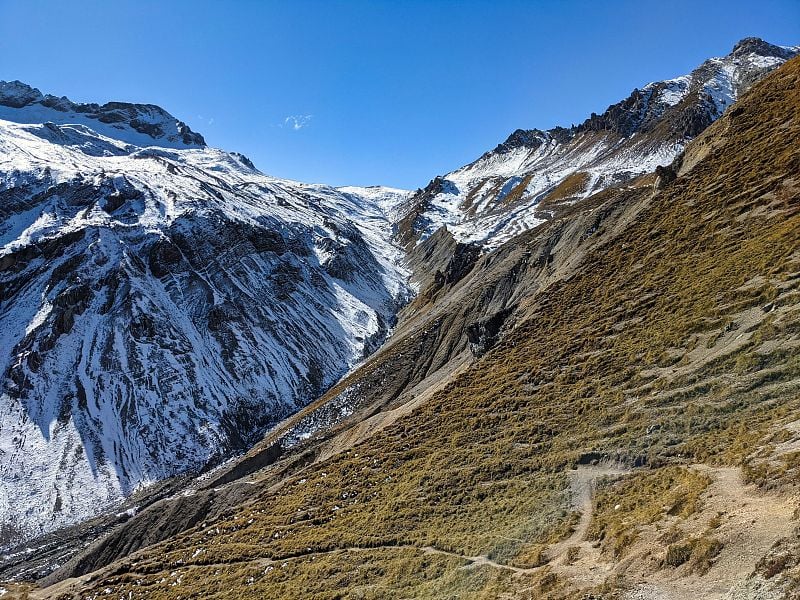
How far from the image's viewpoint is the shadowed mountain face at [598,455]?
1445cm

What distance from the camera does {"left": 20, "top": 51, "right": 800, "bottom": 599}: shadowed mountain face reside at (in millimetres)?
14445

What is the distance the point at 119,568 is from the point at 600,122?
21402 cm

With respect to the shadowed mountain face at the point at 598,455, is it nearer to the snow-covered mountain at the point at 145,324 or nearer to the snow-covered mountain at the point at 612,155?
the snow-covered mountain at the point at 145,324

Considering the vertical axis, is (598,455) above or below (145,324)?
below

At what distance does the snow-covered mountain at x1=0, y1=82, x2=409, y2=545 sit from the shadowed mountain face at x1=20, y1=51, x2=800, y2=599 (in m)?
26.0

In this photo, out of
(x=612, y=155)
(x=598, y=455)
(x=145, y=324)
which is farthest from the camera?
(x=612, y=155)

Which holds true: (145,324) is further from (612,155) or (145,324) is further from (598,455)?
(612,155)

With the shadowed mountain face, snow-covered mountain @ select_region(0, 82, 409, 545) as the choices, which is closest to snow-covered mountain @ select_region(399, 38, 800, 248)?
snow-covered mountain @ select_region(0, 82, 409, 545)

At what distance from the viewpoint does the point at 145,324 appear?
289 feet

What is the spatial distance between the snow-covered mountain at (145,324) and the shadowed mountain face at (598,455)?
25967 mm

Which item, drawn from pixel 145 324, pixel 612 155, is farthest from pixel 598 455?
pixel 612 155

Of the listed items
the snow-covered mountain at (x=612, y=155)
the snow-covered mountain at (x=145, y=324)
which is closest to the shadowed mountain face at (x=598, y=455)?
the snow-covered mountain at (x=145, y=324)

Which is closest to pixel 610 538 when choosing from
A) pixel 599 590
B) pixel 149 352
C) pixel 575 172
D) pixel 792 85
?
pixel 599 590

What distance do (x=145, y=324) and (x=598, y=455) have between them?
284ft
